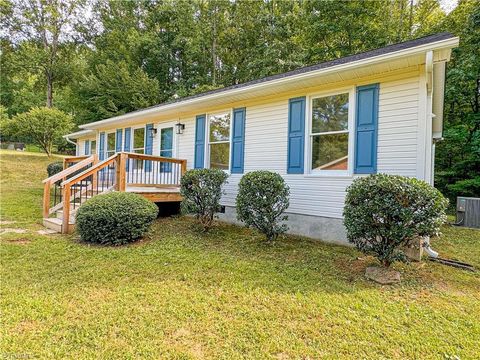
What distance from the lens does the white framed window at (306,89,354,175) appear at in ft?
17.5

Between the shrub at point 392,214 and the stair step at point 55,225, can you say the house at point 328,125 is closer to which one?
the shrub at point 392,214

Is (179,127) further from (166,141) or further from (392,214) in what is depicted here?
(392,214)

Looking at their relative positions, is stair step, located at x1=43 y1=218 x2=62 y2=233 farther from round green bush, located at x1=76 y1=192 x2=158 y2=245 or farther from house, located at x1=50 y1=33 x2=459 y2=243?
house, located at x1=50 y1=33 x2=459 y2=243

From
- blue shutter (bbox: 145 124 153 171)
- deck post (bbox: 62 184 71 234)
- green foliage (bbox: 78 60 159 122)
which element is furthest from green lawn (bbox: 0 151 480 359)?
green foliage (bbox: 78 60 159 122)

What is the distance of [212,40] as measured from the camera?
2111 centimetres

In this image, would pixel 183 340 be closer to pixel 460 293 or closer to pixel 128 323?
pixel 128 323

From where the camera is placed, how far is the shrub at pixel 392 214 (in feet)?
11.4

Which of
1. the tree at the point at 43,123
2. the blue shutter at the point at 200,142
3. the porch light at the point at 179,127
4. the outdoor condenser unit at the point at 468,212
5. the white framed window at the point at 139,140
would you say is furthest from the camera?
the tree at the point at 43,123

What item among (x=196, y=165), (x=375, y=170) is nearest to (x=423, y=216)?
(x=375, y=170)

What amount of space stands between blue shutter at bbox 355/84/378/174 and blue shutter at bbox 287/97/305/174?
1.12 m

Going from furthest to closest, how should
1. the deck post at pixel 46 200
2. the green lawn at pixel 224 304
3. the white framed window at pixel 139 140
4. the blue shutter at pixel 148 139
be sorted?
the white framed window at pixel 139 140 < the blue shutter at pixel 148 139 < the deck post at pixel 46 200 < the green lawn at pixel 224 304

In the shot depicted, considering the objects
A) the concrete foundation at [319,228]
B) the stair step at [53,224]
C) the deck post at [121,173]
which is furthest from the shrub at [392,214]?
the stair step at [53,224]

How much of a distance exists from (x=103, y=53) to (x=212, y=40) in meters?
8.42

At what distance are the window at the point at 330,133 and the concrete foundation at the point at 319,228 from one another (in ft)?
3.44
